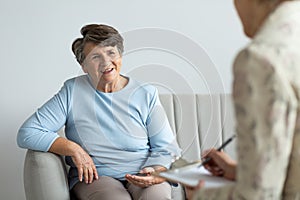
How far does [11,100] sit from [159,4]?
84 cm

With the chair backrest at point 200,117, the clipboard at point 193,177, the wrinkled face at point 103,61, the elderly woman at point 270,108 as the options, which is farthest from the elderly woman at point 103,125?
the elderly woman at point 270,108

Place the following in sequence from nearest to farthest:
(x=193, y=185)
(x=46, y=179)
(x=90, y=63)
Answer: (x=193, y=185), (x=46, y=179), (x=90, y=63)

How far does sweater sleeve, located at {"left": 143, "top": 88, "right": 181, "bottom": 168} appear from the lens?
2162mm

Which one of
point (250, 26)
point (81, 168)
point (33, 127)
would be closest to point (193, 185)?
point (250, 26)

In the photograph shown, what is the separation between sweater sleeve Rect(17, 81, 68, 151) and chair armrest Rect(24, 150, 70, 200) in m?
0.06

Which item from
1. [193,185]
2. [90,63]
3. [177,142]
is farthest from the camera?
[177,142]

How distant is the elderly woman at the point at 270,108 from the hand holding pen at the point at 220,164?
19 cm

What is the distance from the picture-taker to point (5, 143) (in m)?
2.55

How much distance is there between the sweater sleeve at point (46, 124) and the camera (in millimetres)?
2092

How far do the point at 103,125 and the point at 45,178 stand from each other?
31 centimetres

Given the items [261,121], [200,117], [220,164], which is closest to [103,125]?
[200,117]

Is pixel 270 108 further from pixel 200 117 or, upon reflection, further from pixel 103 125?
pixel 200 117

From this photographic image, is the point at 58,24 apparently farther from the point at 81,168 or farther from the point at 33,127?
the point at 81,168

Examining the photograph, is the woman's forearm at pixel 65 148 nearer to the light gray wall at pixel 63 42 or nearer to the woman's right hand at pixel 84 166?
the woman's right hand at pixel 84 166
